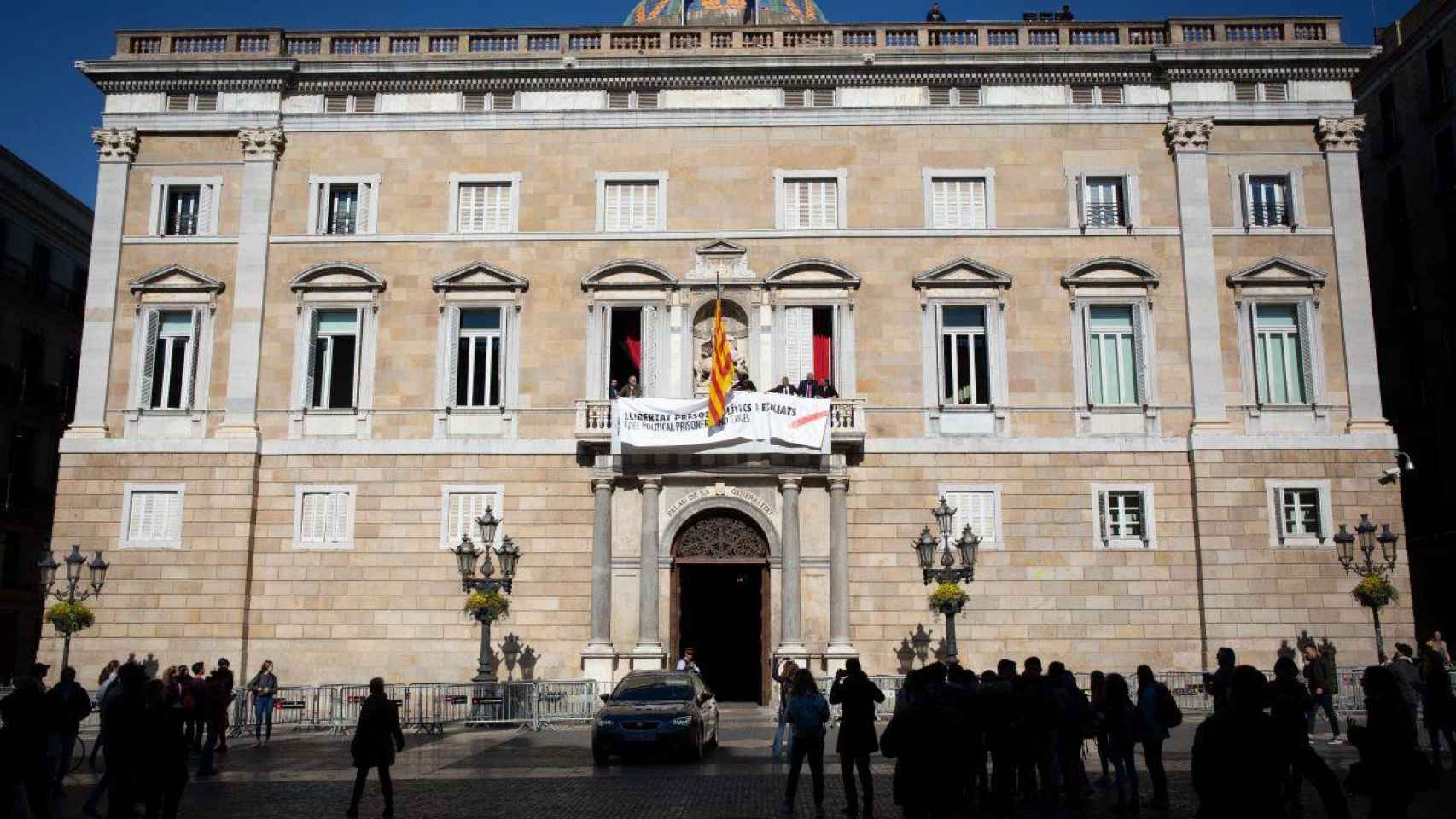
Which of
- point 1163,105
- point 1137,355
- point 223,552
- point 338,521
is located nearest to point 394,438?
point 338,521

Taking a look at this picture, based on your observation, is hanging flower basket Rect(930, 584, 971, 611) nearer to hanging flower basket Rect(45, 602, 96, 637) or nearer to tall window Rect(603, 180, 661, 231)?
tall window Rect(603, 180, 661, 231)

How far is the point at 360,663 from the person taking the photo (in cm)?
3014

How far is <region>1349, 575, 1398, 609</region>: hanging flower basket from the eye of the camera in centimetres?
2669

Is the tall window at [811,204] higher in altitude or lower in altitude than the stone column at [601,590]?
higher

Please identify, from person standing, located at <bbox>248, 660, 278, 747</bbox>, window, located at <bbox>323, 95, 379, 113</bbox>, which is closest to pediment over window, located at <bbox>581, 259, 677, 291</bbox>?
window, located at <bbox>323, 95, 379, 113</bbox>

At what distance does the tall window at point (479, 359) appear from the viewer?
31.6m

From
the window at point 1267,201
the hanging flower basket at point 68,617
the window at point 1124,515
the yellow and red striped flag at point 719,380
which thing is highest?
the window at point 1267,201

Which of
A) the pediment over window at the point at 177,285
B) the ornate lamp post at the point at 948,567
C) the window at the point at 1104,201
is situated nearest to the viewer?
the ornate lamp post at the point at 948,567

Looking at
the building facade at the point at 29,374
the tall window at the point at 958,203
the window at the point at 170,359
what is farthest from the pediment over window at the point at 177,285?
the tall window at the point at 958,203

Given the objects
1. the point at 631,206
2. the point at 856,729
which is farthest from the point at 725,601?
the point at 856,729

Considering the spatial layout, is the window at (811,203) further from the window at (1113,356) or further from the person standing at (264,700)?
the person standing at (264,700)

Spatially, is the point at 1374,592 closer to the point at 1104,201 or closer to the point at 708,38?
the point at 1104,201

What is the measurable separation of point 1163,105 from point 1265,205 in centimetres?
360

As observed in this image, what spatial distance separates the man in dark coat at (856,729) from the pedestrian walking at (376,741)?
5169mm
